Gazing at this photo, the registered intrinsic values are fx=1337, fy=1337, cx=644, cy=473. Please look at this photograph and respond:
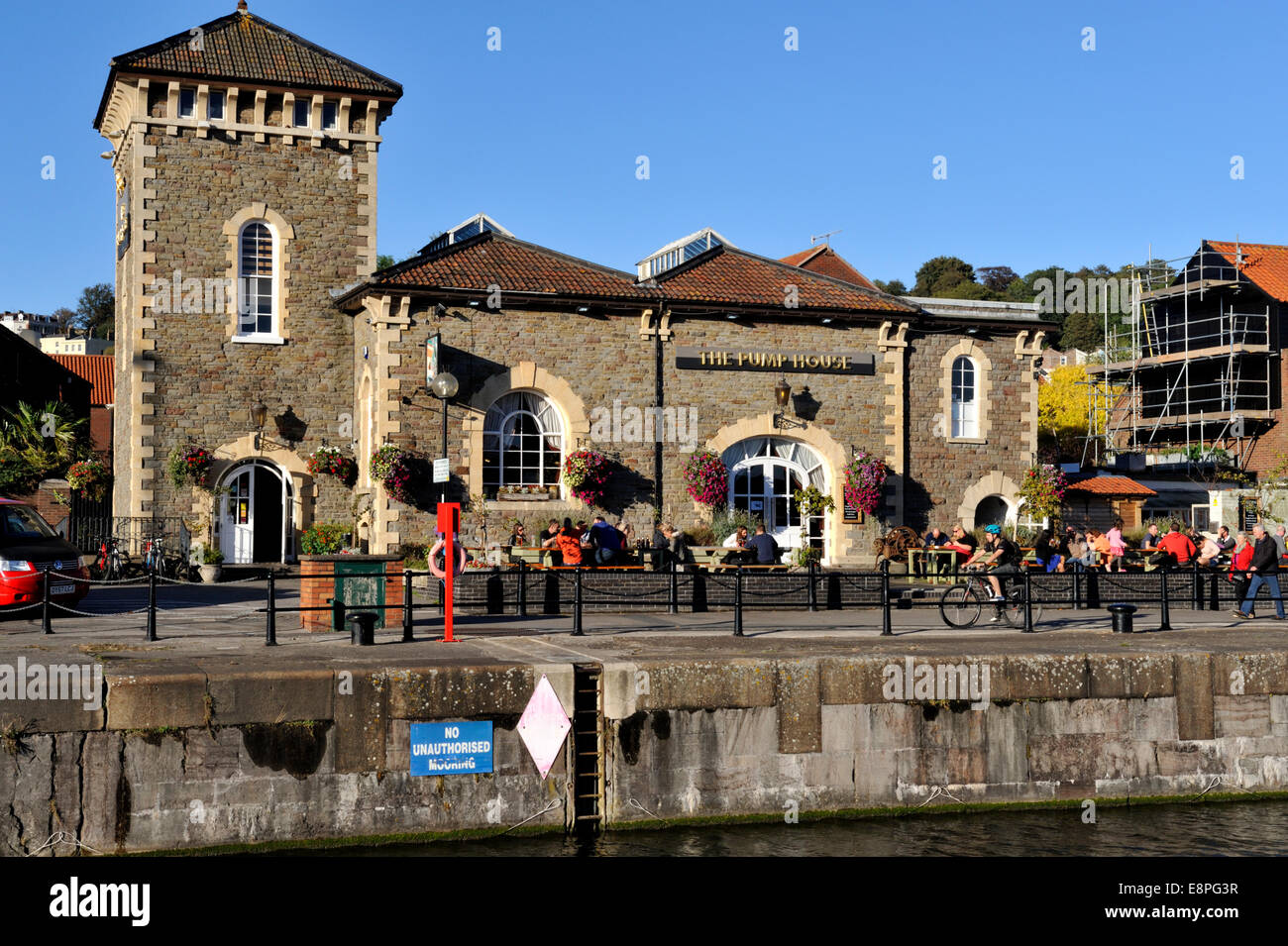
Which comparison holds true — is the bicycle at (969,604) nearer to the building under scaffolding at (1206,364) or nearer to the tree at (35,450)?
the tree at (35,450)

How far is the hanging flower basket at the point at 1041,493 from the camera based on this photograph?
90.6 feet

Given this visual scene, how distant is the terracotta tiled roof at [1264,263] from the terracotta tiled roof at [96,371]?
41.5 metres

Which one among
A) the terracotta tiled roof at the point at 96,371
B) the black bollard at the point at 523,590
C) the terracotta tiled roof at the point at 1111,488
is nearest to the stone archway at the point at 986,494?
the terracotta tiled roof at the point at 1111,488

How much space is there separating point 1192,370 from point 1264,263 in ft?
14.2

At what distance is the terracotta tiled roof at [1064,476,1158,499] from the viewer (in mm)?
32406

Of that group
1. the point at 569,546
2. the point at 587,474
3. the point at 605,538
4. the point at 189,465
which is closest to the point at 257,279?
the point at 189,465

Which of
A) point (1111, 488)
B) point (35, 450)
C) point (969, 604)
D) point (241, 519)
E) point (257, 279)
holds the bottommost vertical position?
point (969, 604)

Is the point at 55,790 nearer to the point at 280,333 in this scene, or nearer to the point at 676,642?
the point at 676,642

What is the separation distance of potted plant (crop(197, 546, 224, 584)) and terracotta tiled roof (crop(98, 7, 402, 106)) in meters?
9.16

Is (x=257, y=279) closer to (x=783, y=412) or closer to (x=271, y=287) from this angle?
(x=271, y=287)

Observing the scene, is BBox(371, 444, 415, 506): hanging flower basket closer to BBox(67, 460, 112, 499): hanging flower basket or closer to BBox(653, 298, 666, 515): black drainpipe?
BBox(653, 298, 666, 515): black drainpipe

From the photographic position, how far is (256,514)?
2614 cm

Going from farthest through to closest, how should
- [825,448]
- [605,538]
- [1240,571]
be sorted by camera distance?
[825,448] < [605,538] < [1240,571]
